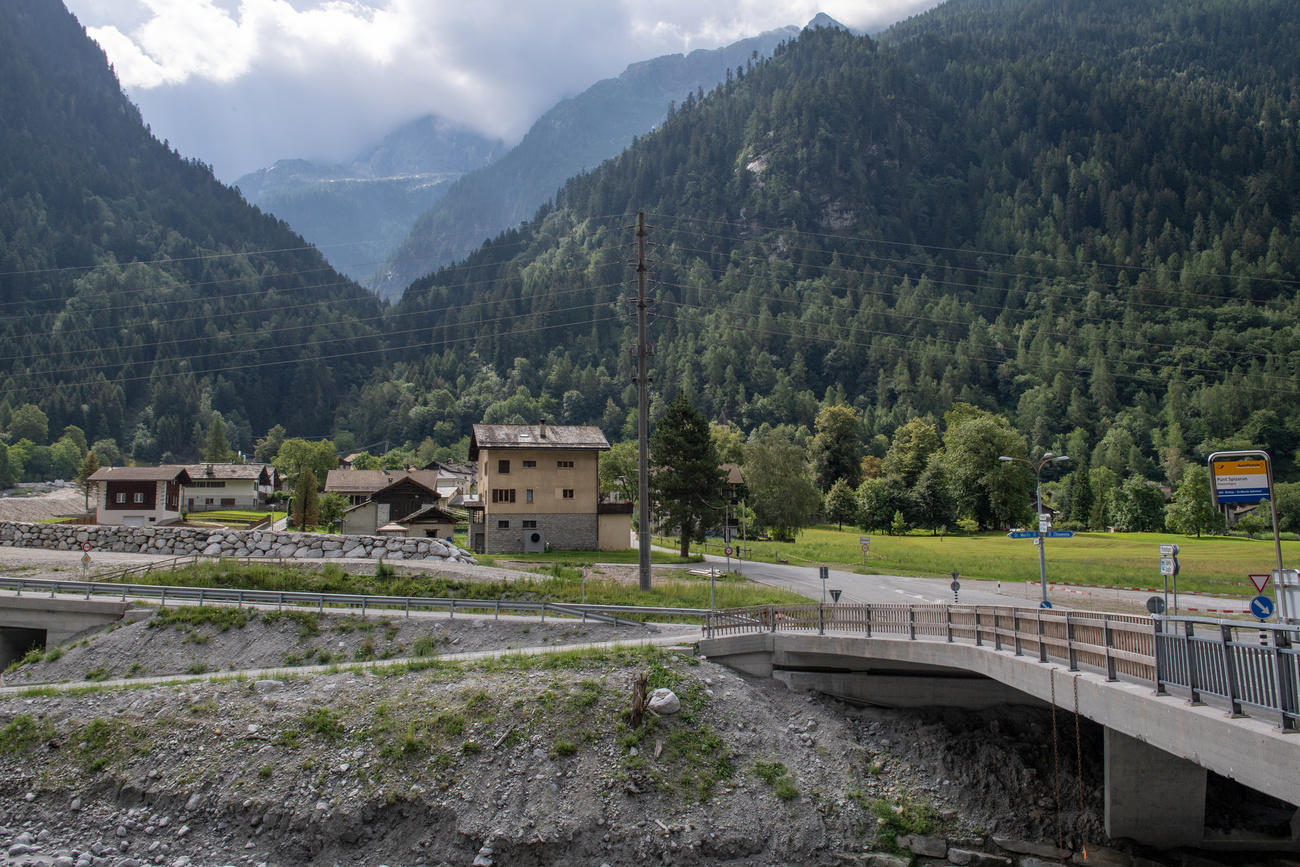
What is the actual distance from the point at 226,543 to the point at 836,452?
3607 inches

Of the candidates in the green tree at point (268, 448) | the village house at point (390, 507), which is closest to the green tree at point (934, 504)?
the village house at point (390, 507)

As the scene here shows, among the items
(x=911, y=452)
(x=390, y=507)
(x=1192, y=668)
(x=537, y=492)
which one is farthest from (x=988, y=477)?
(x=1192, y=668)

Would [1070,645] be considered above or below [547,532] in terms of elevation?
below

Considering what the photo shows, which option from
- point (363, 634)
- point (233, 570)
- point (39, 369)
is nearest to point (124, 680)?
point (363, 634)

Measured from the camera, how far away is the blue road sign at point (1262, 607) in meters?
16.2

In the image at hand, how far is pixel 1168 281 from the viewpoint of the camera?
654 feet

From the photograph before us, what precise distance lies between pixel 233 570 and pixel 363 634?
1258 cm

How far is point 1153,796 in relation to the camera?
781 inches

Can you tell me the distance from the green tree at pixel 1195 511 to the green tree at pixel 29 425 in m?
179

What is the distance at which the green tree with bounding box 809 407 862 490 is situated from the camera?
123 meters

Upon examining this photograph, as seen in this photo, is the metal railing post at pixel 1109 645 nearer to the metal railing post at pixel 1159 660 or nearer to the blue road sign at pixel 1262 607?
the metal railing post at pixel 1159 660

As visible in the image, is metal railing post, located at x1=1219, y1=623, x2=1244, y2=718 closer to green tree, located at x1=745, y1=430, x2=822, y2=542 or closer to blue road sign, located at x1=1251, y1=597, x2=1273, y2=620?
blue road sign, located at x1=1251, y1=597, x2=1273, y2=620

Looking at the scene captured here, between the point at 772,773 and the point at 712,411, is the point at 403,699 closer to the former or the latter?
the point at 772,773

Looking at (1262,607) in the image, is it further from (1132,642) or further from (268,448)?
(268,448)
